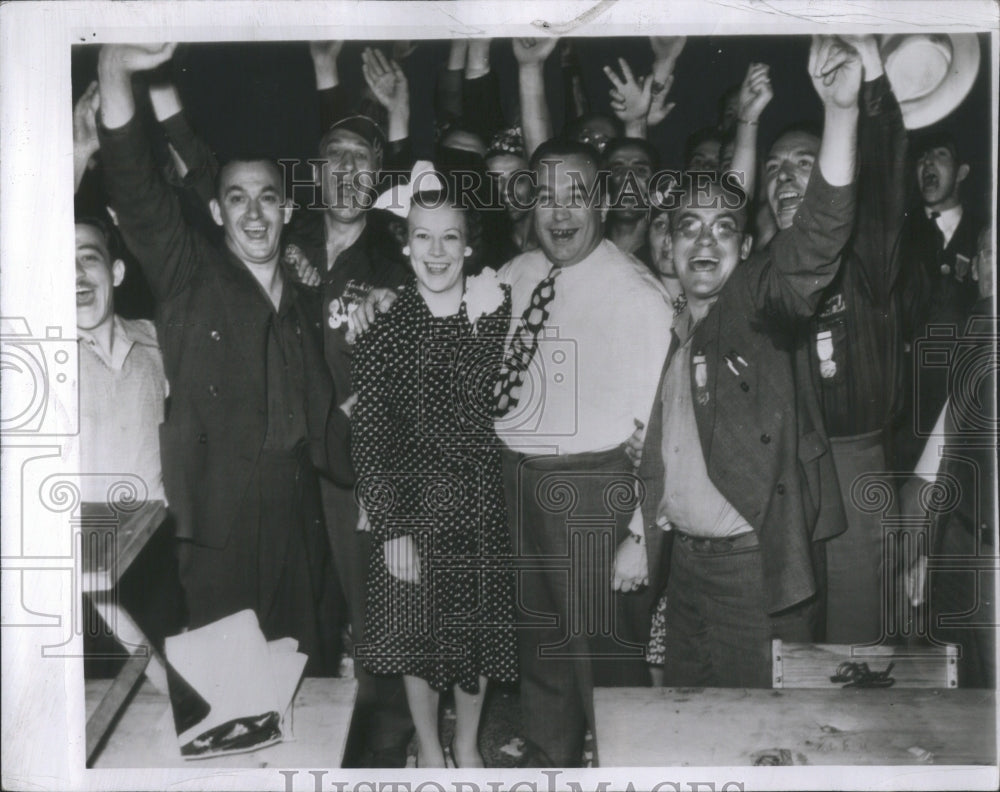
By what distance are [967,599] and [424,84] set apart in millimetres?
2366

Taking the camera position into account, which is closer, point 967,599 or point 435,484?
point 435,484

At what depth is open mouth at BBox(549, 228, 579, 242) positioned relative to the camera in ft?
11.8

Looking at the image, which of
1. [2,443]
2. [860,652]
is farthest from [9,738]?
[860,652]

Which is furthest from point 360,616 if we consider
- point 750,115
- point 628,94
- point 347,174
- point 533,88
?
point 750,115

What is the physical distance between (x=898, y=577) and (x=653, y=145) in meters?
1.56

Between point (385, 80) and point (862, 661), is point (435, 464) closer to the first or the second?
point (385, 80)

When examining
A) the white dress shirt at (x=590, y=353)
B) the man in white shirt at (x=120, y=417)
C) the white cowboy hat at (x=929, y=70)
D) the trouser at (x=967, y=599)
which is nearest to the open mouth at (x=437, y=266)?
the white dress shirt at (x=590, y=353)

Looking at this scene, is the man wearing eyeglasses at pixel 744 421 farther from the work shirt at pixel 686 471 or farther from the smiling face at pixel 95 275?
the smiling face at pixel 95 275

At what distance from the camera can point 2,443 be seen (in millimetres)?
3666

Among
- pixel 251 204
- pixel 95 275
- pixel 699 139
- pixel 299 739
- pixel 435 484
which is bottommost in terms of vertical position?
pixel 299 739

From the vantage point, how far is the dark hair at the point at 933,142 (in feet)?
11.9

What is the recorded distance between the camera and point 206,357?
360 centimetres

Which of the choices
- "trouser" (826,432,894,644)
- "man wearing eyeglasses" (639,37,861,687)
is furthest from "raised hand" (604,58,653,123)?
"trouser" (826,432,894,644)

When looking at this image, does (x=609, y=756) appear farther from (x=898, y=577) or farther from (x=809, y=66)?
(x=809, y=66)
